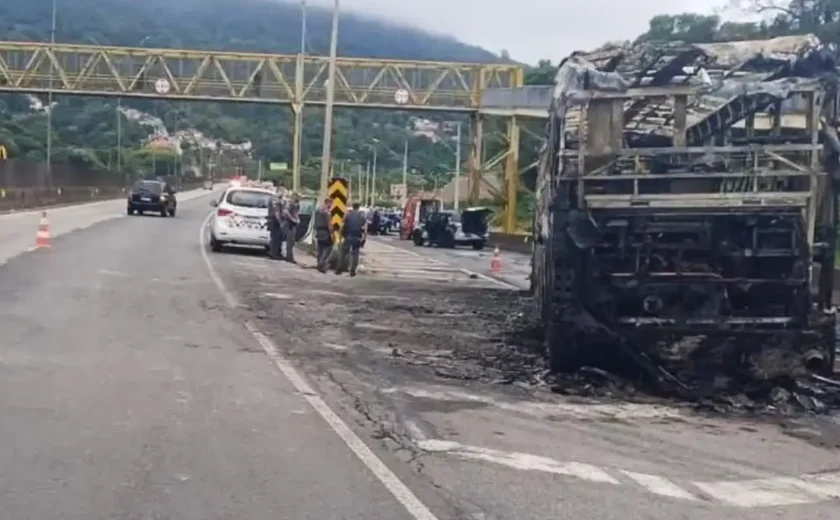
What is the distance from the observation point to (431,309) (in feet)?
72.1

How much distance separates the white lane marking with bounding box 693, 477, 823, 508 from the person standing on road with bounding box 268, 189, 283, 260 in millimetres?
25009

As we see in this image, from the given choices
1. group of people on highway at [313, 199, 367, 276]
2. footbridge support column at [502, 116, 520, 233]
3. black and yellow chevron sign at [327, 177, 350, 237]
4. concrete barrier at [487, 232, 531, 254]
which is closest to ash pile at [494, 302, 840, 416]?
group of people on highway at [313, 199, 367, 276]

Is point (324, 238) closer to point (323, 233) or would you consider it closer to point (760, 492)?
point (323, 233)

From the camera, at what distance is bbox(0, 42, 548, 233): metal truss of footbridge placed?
206 feet

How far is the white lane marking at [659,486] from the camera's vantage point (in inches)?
343

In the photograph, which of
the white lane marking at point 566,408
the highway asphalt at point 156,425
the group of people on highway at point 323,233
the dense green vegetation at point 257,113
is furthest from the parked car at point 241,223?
the white lane marking at point 566,408

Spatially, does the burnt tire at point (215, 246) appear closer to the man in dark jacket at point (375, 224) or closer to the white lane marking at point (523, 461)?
the white lane marking at point (523, 461)

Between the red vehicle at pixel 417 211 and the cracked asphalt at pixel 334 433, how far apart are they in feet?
134

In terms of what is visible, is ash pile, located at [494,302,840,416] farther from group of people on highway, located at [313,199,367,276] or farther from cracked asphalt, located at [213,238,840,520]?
group of people on highway, located at [313,199,367,276]

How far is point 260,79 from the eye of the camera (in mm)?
65875

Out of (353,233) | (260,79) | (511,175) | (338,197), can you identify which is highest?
(260,79)

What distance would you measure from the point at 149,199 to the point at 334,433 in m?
54.2

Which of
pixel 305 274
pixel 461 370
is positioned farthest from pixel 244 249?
pixel 461 370

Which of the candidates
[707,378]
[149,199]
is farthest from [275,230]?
[149,199]
